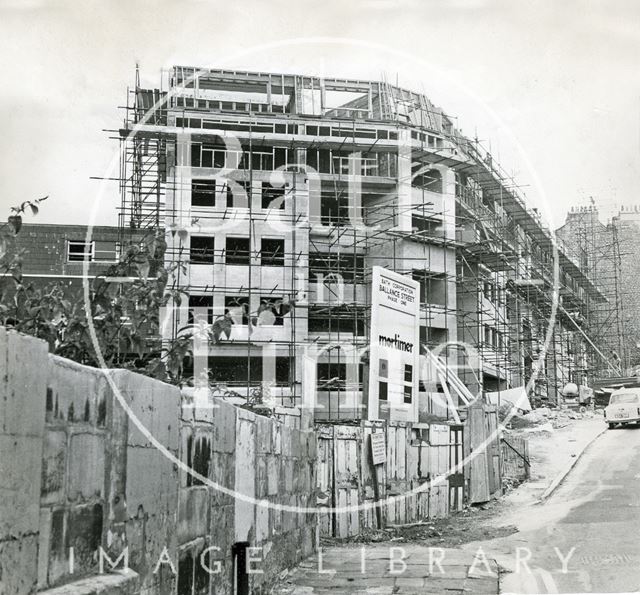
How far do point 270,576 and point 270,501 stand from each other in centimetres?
72

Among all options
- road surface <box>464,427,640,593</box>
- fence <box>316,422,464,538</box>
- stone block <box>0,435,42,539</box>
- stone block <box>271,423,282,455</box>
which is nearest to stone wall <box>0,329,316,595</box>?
stone block <box>0,435,42,539</box>

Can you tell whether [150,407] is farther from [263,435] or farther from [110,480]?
[263,435]

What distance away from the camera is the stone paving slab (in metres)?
9.09

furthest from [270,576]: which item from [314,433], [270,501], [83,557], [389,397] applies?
[389,397]

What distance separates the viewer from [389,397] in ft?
67.9

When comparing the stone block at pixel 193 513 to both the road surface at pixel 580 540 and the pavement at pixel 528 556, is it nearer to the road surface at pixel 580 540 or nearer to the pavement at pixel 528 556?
the pavement at pixel 528 556

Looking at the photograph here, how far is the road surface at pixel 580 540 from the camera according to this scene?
9.52 m

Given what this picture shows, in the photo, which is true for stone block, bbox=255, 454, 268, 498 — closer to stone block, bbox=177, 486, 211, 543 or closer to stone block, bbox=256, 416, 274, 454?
stone block, bbox=256, 416, 274, 454

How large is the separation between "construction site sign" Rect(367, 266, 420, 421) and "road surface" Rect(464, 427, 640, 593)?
415 centimetres

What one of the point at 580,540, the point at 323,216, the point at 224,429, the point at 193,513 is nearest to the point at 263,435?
the point at 224,429

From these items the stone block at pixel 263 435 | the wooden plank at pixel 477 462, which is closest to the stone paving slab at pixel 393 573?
the stone block at pixel 263 435

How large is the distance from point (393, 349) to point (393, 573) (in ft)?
38.0

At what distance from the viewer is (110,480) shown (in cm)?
374

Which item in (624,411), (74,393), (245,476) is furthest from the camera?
(624,411)
